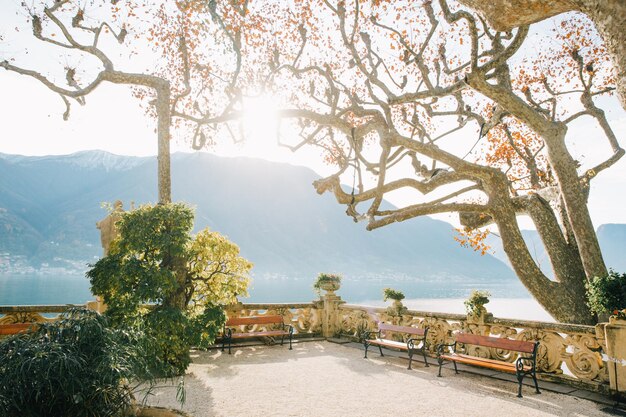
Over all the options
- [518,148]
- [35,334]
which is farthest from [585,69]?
[35,334]

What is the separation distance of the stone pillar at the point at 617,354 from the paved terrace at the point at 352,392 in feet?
1.03

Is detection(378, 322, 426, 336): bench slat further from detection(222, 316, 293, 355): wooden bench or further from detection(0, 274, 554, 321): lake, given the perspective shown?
detection(0, 274, 554, 321): lake

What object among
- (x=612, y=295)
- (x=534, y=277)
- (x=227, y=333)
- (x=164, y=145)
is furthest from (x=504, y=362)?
(x=164, y=145)

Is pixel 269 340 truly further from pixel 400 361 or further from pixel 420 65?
pixel 420 65

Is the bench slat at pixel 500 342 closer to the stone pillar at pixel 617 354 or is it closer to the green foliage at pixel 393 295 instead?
the stone pillar at pixel 617 354

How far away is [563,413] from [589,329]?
217 centimetres

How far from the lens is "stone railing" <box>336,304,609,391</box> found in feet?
23.8

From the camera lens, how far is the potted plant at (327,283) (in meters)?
13.3

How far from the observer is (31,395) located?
10.3 ft

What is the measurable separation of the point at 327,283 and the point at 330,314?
1075mm

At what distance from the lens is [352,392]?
6984 millimetres

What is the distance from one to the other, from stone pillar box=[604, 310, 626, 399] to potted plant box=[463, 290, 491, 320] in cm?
271

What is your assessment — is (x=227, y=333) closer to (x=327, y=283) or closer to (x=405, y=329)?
(x=327, y=283)

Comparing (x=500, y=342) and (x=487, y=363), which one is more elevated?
(x=500, y=342)
